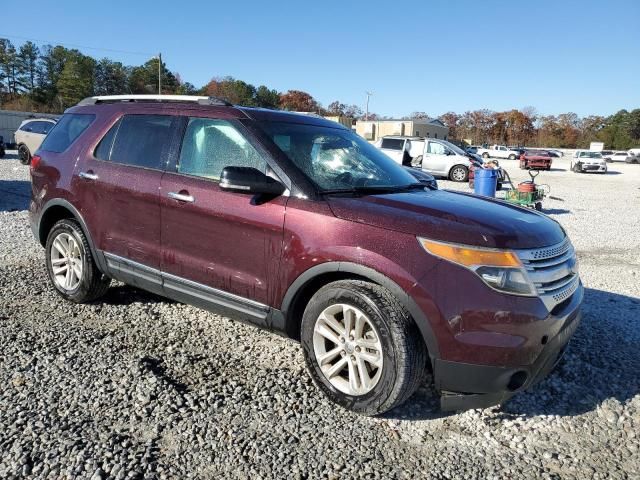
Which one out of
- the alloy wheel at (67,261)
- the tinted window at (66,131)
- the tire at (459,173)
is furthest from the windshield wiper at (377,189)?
the tire at (459,173)

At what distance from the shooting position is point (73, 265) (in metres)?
4.46

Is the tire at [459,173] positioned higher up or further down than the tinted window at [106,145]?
further down

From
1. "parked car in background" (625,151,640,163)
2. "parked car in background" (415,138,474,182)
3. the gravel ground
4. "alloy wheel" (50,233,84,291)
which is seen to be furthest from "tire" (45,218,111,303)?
"parked car in background" (625,151,640,163)

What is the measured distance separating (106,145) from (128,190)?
639 millimetres

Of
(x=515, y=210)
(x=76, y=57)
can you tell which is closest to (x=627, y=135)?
(x=76, y=57)

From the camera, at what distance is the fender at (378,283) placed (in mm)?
2629

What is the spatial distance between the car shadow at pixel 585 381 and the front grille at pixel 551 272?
75cm

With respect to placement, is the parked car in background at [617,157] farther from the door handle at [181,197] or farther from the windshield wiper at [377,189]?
the door handle at [181,197]

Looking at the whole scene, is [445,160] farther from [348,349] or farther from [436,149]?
[348,349]

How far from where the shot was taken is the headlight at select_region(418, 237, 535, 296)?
8.41ft

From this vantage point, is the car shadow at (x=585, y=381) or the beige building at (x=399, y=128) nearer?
the car shadow at (x=585, y=381)

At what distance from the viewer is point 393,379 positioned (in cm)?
270

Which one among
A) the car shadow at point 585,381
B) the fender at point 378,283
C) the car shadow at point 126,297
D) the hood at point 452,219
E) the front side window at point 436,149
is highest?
the front side window at point 436,149

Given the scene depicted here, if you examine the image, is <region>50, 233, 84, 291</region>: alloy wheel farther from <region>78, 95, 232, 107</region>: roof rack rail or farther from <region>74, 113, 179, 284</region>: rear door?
<region>78, 95, 232, 107</region>: roof rack rail
